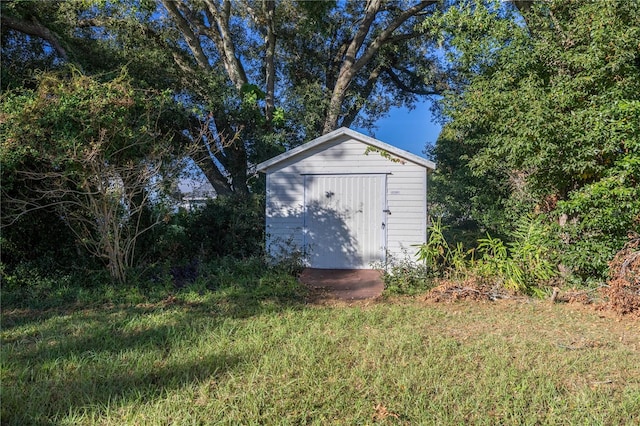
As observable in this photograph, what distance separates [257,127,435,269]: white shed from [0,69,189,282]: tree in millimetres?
2542

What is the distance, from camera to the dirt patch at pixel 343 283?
20.0 ft

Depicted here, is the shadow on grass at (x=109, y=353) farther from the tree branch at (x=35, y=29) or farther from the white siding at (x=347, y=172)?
the tree branch at (x=35, y=29)

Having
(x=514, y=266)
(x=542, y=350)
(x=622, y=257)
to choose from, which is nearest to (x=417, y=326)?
(x=542, y=350)

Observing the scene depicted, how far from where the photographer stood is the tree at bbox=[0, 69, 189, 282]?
550cm

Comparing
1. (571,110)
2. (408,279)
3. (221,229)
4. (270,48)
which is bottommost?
(408,279)

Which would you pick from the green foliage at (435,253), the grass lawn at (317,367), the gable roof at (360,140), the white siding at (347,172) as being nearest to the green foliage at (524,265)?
the green foliage at (435,253)

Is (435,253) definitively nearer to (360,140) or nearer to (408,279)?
(408,279)

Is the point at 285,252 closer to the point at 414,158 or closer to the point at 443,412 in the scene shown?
the point at 414,158

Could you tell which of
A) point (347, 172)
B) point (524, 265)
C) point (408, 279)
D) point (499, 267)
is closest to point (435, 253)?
point (408, 279)

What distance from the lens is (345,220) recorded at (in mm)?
7957

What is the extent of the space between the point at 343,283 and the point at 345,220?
152 cm

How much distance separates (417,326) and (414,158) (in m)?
4.12

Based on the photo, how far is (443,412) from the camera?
2598 mm

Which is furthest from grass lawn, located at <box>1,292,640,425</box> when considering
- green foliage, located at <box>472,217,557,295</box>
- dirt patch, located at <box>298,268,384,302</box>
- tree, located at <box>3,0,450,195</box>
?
tree, located at <box>3,0,450,195</box>
